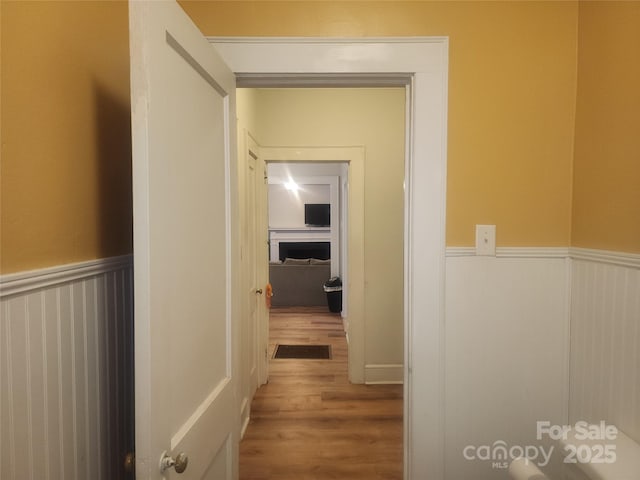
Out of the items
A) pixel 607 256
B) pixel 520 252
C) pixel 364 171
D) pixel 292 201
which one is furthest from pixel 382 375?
pixel 292 201

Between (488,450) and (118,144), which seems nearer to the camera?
(118,144)

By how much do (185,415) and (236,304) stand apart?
0.45m

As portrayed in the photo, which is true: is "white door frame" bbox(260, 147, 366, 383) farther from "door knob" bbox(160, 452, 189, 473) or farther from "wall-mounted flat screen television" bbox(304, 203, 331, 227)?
"wall-mounted flat screen television" bbox(304, 203, 331, 227)

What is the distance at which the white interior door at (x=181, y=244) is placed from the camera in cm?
83

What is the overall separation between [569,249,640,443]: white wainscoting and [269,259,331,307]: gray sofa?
5.03 m

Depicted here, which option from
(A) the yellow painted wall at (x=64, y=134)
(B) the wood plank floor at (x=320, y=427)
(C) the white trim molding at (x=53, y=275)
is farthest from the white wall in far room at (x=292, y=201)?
(C) the white trim molding at (x=53, y=275)

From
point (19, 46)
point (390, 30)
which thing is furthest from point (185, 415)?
point (390, 30)

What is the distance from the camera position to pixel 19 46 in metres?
0.75

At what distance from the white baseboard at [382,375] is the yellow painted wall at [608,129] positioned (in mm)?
2247

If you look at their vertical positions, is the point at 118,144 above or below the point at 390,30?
below

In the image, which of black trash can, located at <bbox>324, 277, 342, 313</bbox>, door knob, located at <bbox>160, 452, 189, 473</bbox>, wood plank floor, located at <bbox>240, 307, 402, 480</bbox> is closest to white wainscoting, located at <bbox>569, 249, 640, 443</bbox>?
wood plank floor, located at <bbox>240, 307, 402, 480</bbox>

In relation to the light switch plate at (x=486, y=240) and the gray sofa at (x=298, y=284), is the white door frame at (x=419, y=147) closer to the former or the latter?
the light switch plate at (x=486, y=240)

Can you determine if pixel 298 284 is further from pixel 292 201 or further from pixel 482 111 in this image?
pixel 482 111

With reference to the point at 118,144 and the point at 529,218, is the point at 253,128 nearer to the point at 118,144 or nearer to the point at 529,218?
the point at 118,144
